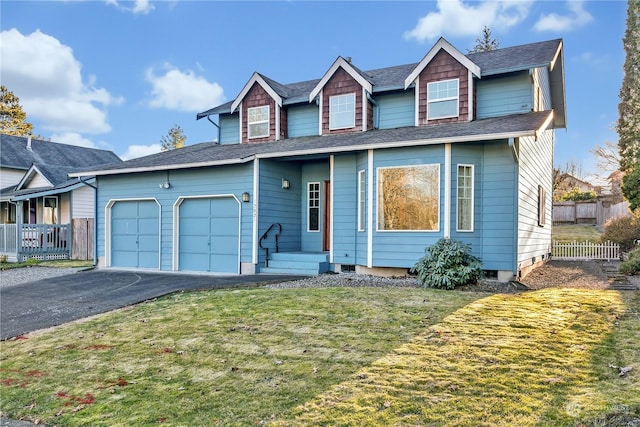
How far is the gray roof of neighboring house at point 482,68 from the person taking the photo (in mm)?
12602

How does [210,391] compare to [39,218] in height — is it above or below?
below

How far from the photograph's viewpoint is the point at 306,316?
23.7 feet

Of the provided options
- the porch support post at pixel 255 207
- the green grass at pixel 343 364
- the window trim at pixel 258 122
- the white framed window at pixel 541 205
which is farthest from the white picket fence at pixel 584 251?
the window trim at pixel 258 122

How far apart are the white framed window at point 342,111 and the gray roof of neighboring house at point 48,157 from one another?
16.3 metres

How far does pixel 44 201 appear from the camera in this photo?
23.5m

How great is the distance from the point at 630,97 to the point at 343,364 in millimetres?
27488

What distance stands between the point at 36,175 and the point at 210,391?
2496 cm

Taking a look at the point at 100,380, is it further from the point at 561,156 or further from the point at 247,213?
the point at 561,156

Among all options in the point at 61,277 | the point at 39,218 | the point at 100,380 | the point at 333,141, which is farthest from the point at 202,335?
the point at 39,218

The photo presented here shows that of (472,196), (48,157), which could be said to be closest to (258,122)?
(472,196)

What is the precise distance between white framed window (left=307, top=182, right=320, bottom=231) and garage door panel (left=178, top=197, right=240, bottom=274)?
242 centimetres

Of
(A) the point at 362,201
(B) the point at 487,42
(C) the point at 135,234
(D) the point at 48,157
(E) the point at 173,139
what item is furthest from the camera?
(E) the point at 173,139

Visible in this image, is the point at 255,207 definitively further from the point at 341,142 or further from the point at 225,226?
the point at 341,142

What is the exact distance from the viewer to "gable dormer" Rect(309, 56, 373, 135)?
1438 cm
